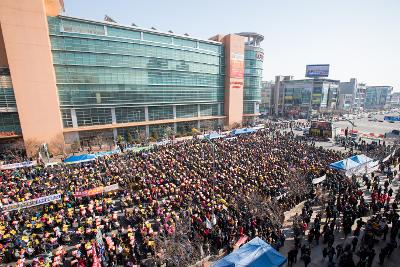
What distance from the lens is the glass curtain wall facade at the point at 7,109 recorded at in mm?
32062

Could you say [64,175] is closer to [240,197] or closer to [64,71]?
[240,197]

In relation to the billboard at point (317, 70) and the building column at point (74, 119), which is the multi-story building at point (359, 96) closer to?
the billboard at point (317, 70)

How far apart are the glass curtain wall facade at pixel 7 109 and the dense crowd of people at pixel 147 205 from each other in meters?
11.5

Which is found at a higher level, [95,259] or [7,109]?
[7,109]

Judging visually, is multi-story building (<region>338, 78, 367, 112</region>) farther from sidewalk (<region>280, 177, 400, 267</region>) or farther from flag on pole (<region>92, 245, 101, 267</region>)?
flag on pole (<region>92, 245, 101, 267</region>)

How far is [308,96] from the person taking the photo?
8988 cm

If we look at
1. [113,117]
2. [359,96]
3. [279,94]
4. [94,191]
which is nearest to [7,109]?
[113,117]

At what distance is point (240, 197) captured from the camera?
17656 millimetres

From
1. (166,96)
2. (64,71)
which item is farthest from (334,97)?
(64,71)

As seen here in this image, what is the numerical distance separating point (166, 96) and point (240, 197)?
36435 millimetres

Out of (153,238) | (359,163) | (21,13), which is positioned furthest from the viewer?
(21,13)

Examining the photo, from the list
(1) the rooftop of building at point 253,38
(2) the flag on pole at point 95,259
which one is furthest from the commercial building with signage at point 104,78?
(2) the flag on pole at point 95,259

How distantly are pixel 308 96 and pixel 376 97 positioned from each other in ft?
335

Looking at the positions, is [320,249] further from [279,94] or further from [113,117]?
[279,94]
